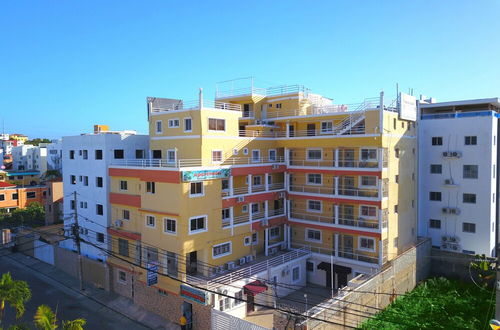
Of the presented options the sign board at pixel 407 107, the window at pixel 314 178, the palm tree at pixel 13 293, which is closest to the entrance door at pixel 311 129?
the window at pixel 314 178

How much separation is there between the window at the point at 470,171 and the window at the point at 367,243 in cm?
1108

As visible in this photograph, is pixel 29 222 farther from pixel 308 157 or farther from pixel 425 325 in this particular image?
pixel 425 325

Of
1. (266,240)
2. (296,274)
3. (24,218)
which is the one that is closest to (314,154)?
(266,240)

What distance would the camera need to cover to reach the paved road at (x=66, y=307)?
25531mm

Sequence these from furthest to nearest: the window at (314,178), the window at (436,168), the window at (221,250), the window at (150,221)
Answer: the window at (436,168)
the window at (314,178)
the window at (221,250)
the window at (150,221)

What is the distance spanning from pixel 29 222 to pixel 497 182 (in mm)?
54746

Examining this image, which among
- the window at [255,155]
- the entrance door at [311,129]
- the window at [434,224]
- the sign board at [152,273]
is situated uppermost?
the entrance door at [311,129]

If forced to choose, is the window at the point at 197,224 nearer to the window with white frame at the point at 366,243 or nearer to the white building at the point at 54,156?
the window with white frame at the point at 366,243

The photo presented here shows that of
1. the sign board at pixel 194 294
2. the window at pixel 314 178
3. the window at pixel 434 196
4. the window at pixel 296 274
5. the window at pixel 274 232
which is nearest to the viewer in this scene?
the sign board at pixel 194 294

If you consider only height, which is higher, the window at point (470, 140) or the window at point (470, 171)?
the window at point (470, 140)

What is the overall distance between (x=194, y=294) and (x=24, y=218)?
37.9m

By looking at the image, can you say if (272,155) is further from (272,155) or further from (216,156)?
(216,156)

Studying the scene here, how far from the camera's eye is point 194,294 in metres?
23.2

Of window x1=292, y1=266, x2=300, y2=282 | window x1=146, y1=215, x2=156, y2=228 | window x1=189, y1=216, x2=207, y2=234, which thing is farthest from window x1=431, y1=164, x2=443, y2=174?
window x1=146, y1=215, x2=156, y2=228
